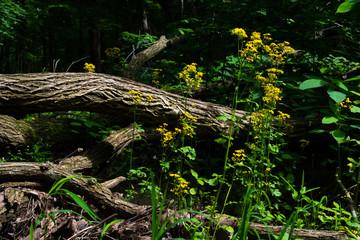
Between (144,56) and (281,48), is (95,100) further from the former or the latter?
(144,56)

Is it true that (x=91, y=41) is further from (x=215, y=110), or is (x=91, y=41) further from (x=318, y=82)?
(x=318, y=82)

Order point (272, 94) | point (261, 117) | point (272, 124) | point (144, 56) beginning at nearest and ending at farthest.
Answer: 1. point (272, 94)
2. point (261, 117)
3. point (272, 124)
4. point (144, 56)

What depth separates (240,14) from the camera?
12.1 feet

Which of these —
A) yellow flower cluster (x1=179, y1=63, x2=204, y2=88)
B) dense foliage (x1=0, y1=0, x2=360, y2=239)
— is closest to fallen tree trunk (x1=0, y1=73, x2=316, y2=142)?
dense foliage (x1=0, y1=0, x2=360, y2=239)

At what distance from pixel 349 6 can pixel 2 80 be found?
3082mm

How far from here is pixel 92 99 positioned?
290 centimetres

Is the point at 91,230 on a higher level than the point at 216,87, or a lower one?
lower

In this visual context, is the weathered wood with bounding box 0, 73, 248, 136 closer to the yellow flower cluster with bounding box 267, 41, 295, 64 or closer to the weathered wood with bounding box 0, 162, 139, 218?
the yellow flower cluster with bounding box 267, 41, 295, 64

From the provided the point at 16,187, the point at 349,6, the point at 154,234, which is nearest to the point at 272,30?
the point at 349,6

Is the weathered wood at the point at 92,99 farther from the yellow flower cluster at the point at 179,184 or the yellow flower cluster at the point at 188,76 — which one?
the yellow flower cluster at the point at 179,184

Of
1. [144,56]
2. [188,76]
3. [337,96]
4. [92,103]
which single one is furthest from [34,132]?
[337,96]

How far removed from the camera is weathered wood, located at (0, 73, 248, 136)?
107 inches

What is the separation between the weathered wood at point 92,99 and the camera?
2717 millimetres

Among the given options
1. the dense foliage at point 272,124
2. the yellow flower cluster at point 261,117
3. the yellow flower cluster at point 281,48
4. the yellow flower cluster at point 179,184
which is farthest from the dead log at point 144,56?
the yellow flower cluster at point 179,184
